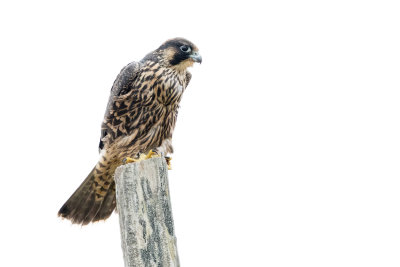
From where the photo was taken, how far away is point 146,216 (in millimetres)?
3377

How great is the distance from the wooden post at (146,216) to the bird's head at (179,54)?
88.0 inches

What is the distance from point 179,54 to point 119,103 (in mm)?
701

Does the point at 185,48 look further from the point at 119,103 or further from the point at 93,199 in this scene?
the point at 93,199

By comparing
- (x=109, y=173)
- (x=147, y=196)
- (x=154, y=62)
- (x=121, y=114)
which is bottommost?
(x=147, y=196)

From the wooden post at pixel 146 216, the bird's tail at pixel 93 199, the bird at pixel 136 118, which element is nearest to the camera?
the wooden post at pixel 146 216

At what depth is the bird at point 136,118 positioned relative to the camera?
541 cm

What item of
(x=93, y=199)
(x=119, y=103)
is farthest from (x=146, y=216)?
(x=93, y=199)

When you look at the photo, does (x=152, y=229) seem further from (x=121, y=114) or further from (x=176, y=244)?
(x=121, y=114)

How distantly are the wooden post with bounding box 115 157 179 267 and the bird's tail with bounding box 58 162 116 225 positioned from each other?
7.01 ft

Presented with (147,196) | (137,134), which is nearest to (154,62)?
(137,134)

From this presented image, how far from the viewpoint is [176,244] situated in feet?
11.1

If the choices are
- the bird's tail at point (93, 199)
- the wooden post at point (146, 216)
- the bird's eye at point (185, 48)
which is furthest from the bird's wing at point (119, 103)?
the wooden post at point (146, 216)

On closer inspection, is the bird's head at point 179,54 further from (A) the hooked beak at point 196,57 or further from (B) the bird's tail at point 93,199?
(B) the bird's tail at point 93,199

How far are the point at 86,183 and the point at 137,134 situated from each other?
687 millimetres
